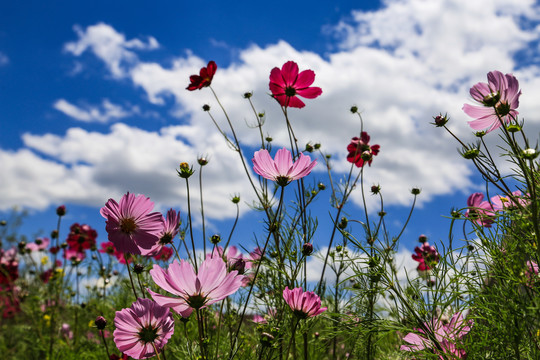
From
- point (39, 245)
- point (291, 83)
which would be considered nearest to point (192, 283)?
point (291, 83)

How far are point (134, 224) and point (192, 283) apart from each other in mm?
361

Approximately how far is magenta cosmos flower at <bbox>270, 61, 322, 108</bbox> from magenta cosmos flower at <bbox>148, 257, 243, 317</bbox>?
0.89 m

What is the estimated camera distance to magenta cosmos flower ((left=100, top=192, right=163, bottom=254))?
1188 mm

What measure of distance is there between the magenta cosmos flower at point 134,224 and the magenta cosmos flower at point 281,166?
0.30m

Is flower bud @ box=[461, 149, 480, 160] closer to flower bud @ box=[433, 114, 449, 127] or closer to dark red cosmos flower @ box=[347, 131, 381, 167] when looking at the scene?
flower bud @ box=[433, 114, 449, 127]

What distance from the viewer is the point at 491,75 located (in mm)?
1127

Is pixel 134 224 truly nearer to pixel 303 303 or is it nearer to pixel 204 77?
pixel 303 303

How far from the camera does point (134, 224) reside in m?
1.22

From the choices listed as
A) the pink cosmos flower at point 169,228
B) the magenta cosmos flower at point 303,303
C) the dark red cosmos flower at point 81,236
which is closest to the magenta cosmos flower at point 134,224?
the pink cosmos flower at point 169,228

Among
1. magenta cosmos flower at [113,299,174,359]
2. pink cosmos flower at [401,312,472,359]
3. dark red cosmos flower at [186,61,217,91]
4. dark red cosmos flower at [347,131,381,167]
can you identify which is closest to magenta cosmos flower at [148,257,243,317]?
magenta cosmos flower at [113,299,174,359]

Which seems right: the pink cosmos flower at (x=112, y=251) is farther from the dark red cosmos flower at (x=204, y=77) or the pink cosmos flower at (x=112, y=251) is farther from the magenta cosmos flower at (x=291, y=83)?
the magenta cosmos flower at (x=291, y=83)

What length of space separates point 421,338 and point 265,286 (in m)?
0.57

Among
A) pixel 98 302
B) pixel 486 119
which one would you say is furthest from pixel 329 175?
pixel 98 302

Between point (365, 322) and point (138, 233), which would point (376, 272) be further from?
point (138, 233)
